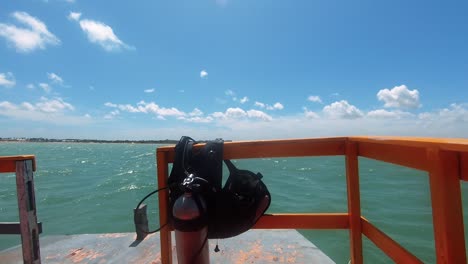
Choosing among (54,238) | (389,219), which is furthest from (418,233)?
(54,238)

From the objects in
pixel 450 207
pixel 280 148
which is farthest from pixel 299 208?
pixel 450 207

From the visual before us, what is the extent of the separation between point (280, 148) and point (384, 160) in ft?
1.98

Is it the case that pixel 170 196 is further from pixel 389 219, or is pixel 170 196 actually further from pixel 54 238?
pixel 389 219

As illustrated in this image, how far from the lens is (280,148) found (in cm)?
186

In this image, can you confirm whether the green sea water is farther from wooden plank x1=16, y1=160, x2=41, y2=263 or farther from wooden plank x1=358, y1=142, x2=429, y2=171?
wooden plank x1=16, y1=160, x2=41, y2=263

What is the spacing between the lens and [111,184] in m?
17.2

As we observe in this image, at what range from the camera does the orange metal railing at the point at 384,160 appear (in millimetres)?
1019

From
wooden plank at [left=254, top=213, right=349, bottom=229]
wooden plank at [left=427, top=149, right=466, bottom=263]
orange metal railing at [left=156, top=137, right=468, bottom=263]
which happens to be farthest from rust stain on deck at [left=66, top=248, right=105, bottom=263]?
wooden plank at [left=427, top=149, right=466, bottom=263]

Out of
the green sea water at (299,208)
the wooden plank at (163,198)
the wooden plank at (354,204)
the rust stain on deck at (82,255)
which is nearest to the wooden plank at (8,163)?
the wooden plank at (163,198)

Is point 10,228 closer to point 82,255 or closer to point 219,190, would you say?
point 82,255

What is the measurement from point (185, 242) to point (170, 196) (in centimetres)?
34

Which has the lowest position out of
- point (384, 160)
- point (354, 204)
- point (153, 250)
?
point (153, 250)

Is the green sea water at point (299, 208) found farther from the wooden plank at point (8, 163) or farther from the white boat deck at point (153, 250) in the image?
the wooden plank at point (8, 163)

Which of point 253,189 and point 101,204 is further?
point 101,204
